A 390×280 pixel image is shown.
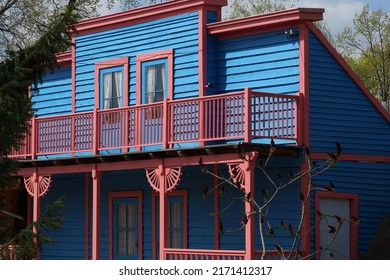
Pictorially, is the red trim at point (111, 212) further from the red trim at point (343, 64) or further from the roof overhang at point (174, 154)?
the red trim at point (343, 64)

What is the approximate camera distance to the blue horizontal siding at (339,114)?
24.6 m

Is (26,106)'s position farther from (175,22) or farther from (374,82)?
(374,82)

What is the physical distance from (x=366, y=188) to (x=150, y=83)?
591 cm

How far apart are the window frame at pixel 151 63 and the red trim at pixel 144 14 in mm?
913

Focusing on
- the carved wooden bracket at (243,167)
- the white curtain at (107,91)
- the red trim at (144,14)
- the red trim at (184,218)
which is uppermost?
the red trim at (144,14)

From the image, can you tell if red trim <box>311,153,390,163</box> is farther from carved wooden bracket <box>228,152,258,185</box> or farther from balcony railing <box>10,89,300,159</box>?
carved wooden bracket <box>228,152,258,185</box>

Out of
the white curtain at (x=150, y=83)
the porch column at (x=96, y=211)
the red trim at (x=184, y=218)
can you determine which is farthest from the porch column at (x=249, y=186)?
the white curtain at (x=150, y=83)

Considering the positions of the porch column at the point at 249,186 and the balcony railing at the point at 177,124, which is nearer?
the porch column at the point at 249,186

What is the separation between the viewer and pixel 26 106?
18.0 metres

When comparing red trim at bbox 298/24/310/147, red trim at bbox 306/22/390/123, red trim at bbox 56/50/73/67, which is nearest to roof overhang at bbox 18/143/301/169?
red trim at bbox 298/24/310/147

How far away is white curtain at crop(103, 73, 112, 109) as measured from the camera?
28797 mm

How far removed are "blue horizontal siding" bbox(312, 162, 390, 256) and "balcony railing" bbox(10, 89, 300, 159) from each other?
2210mm

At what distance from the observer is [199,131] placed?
2391 cm
